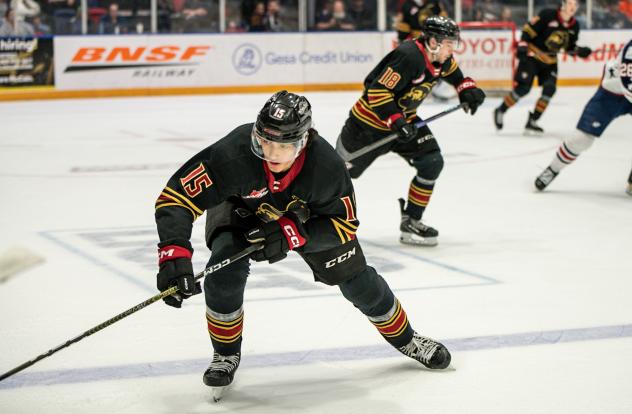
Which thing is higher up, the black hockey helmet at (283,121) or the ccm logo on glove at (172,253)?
the black hockey helmet at (283,121)

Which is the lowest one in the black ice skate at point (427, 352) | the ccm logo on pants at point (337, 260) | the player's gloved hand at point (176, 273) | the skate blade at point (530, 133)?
the skate blade at point (530, 133)

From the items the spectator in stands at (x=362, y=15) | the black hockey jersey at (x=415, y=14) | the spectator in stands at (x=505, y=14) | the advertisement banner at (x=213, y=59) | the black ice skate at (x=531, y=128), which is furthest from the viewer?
the spectator in stands at (x=505, y=14)

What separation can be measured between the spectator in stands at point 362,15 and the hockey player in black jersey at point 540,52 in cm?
→ 495

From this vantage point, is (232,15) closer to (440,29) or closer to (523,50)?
Result: (523,50)

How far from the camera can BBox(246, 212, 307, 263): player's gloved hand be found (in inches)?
125

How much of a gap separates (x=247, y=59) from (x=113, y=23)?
5.77 feet

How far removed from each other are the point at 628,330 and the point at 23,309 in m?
2.31

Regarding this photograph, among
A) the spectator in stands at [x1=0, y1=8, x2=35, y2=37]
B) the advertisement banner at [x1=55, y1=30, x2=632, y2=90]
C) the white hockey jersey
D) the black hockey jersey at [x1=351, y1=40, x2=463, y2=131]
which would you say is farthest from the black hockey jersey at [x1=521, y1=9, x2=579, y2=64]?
the spectator in stands at [x1=0, y1=8, x2=35, y2=37]

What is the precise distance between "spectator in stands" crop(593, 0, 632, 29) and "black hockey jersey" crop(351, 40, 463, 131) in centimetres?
1083

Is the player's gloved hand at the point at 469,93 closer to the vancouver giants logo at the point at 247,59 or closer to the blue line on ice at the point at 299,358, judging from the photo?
the blue line on ice at the point at 299,358

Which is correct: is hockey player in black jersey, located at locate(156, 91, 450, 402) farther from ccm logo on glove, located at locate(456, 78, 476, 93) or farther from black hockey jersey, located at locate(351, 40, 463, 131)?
ccm logo on glove, located at locate(456, 78, 476, 93)

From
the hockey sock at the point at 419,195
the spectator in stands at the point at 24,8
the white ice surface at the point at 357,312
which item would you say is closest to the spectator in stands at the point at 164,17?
the spectator in stands at the point at 24,8

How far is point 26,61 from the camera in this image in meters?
13.3

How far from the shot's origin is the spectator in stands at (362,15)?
15.0 m
